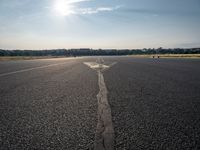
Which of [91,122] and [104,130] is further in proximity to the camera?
[91,122]

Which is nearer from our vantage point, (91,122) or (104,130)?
(104,130)

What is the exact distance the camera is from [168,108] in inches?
172

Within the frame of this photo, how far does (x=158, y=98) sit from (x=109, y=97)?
3.75ft

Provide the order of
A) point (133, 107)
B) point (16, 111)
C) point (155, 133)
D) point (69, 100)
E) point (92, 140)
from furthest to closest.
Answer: point (69, 100) → point (133, 107) → point (16, 111) → point (155, 133) → point (92, 140)

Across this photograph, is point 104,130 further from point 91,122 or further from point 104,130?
point 91,122

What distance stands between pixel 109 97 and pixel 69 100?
0.96 metres

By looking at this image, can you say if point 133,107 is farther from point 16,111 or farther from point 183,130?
point 16,111

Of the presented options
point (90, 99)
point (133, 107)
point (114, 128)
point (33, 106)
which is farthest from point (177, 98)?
point (33, 106)

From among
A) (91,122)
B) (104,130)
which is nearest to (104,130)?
(104,130)

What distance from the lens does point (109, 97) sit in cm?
549

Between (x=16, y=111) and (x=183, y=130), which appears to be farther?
(x=16, y=111)

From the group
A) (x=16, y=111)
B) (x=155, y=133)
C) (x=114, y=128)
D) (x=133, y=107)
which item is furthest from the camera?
(x=133, y=107)

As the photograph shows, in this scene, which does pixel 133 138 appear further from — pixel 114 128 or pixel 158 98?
pixel 158 98

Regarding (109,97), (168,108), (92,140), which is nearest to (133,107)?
(168,108)
